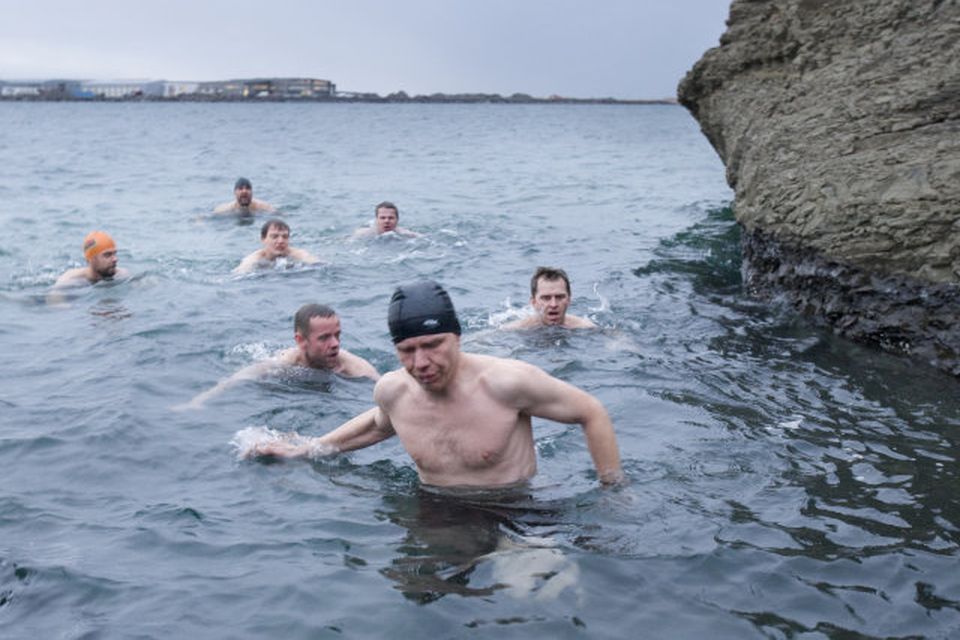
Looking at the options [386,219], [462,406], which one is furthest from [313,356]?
[386,219]

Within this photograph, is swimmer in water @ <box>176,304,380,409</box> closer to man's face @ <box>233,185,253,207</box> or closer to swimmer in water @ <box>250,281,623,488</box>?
swimmer in water @ <box>250,281,623,488</box>

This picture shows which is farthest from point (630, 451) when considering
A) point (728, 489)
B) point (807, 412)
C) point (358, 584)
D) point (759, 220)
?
point (759, 220)

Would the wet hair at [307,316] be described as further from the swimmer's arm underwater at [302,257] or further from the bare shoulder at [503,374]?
the swimmer's arm underwater at [302,257]

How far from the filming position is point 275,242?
14172mm

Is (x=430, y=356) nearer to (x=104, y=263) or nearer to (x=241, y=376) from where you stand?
(x=241, y=376)

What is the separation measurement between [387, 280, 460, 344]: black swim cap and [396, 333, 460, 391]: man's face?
0.12 feet

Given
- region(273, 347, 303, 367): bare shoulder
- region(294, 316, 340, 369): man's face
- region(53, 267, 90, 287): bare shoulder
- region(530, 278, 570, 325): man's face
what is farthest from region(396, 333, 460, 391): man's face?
region(53, 267, 90, 287): bare shoulder

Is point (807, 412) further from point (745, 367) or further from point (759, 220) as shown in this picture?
point (759, 220)

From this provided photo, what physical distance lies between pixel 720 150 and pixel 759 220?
4090mm

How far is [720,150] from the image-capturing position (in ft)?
50.1

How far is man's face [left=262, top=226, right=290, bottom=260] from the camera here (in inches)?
556

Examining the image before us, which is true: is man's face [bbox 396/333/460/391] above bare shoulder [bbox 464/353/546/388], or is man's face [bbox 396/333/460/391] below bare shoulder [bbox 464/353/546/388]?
above

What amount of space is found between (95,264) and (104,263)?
0.36ft

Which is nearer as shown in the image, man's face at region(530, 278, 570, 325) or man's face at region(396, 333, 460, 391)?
man's face at region(396, 333, 460, 391)
